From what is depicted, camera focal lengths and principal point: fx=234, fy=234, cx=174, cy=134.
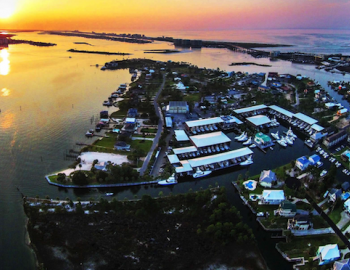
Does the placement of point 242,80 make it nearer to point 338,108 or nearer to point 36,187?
point 338,108

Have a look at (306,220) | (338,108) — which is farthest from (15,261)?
(338,108)

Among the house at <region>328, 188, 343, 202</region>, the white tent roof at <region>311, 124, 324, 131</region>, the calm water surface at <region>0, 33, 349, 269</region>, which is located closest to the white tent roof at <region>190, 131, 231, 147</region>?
the calm water surface at <region>0, 33, 349, 269</region>

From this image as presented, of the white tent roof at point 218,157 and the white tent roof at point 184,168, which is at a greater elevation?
the white tent roof at point 218,157

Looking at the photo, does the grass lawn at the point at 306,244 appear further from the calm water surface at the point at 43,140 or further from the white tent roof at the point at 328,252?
the calm water surface at the point at 43,140

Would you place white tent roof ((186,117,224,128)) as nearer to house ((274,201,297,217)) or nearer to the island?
the island

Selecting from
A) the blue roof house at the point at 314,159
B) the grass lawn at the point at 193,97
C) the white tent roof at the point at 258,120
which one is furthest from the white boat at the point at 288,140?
the grass lawn at the point at 193,97

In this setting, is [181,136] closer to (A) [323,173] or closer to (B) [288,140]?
(B) [288,140]
